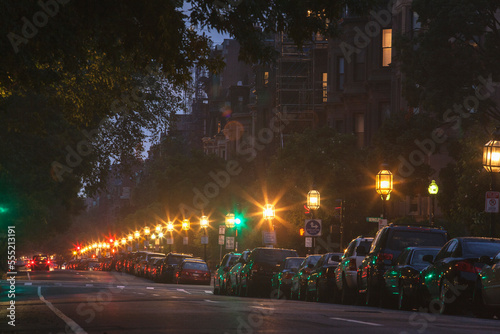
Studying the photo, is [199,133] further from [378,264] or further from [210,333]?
[210,333]

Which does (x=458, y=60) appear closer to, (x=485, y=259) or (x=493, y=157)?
(x=493, y=157)

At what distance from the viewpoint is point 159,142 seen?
40.4 m

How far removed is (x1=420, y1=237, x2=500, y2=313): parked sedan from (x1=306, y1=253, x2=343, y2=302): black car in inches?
339

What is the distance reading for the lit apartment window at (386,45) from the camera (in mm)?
60875

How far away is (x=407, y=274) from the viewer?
70.9ft

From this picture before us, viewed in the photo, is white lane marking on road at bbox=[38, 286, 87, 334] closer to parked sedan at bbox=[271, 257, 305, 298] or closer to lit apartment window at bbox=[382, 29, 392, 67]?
parked sedan at bbox=[271, 257, 305, 298]

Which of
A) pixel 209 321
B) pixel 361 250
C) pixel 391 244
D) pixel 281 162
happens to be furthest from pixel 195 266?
pixel 209 321

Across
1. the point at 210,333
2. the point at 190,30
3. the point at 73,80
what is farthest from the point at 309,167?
the point at 210,333

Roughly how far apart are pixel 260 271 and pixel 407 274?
11.9 meters

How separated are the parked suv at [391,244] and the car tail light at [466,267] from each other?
16.3 feet

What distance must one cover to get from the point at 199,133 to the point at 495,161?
122148 mm

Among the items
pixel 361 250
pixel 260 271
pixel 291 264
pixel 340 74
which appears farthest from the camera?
pixel 340 74

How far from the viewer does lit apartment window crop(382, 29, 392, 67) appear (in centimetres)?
6088

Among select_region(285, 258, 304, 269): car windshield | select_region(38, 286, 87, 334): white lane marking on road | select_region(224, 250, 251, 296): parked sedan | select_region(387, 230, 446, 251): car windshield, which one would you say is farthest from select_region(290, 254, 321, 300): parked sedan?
select_region(38, 286, 87, 334): white lane marking on road
